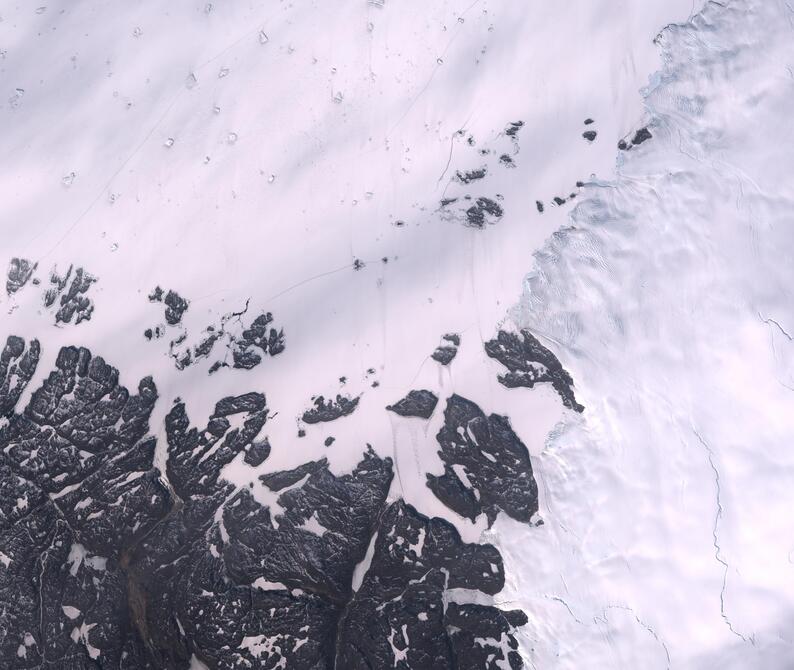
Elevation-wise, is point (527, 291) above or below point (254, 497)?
above

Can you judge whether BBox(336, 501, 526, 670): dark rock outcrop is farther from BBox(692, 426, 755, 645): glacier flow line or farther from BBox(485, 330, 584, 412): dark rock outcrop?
BBox(692, 426, 755, 645): glacier flow line

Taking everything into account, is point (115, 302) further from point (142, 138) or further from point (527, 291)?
point (527, 291)

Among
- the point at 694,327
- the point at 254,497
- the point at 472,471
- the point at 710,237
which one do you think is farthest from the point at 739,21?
the point at 254,497

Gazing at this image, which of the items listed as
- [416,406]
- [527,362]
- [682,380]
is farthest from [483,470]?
[682,380]

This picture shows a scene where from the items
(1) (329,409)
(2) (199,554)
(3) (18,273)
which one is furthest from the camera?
(3) (18,273)

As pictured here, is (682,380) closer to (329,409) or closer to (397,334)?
(397,334)

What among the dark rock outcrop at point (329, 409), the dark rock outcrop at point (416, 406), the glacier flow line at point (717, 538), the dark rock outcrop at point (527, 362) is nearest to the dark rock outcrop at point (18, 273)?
the dark rock outcrop at point (329, 409)

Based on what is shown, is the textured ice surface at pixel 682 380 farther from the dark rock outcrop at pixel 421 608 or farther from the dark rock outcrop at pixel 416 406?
the dark rock outcrop at pixel 416 406

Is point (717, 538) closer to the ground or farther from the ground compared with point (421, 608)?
closer to the ground
